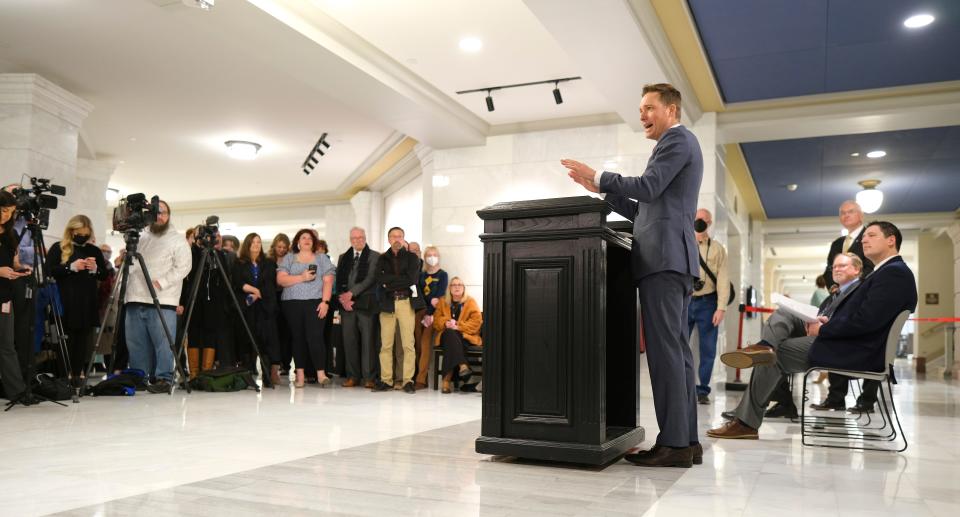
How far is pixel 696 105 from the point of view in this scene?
7.13 m

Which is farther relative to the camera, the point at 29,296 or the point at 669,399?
the point at 29,296

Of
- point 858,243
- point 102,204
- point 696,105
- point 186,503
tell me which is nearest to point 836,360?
point 858,243

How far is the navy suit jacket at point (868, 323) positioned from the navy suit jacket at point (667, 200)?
1130mm

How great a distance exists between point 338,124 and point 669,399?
7143 millimetres

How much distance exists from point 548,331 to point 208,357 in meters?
4.58

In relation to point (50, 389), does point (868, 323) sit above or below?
above

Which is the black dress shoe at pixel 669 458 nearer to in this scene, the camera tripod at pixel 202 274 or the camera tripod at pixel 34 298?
the camera tripod at pixel 34 298

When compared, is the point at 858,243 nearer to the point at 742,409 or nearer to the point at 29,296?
the point at 742,409

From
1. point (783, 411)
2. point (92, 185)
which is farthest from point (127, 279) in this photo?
point (92, 185)

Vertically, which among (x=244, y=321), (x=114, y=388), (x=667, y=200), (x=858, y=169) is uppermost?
(x=858, y=169)

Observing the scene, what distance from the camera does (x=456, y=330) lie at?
6.70 meters

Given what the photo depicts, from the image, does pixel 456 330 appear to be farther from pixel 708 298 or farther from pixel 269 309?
pixel 708 298

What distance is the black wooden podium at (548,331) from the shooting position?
2.72m

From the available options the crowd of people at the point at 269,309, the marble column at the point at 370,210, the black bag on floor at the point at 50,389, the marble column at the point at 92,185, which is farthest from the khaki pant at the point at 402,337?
the marble column at the point at 370,210
